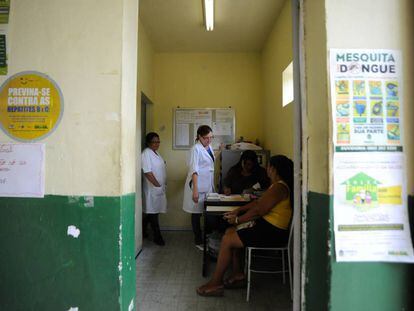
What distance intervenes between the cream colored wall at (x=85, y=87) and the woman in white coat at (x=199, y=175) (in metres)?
2.11

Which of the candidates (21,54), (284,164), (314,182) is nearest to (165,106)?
(284,164)

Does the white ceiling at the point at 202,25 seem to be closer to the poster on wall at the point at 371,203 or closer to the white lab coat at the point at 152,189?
the white lab coat at the point at 152,189

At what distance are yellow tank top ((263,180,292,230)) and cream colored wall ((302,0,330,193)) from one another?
2.83 ft

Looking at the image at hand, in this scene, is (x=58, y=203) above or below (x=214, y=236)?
above

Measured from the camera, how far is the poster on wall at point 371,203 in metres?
1.34

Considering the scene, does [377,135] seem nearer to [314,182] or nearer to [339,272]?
[314,182]

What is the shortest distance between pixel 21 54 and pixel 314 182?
1.67 meters

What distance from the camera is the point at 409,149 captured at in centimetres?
136

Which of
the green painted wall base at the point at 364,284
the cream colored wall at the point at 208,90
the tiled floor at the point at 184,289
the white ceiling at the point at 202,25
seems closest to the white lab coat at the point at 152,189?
the tiled floor at the point at 184,289

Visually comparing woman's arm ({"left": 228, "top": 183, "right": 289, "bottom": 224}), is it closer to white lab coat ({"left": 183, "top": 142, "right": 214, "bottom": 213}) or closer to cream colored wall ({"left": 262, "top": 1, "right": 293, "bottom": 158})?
cream colored wall ({"left": 262, "top": 1, "right": 293, "bottom": 158})

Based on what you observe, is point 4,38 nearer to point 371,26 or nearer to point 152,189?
point 371,26

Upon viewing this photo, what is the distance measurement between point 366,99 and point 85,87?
4.63 feet

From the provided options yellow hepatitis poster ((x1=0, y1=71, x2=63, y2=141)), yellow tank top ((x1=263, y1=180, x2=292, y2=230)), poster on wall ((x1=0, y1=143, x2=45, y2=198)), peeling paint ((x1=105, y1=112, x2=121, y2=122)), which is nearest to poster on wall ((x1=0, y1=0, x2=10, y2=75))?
yellow hepatitis poster ((x1=0, y1=71, x2=63, y2=141))

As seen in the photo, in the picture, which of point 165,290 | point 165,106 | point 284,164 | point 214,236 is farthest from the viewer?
point 165,106
